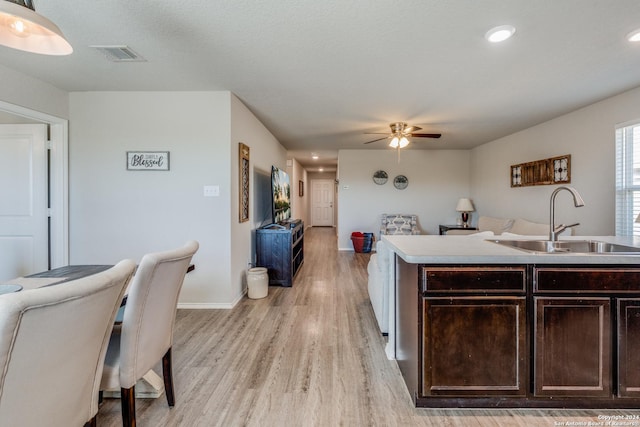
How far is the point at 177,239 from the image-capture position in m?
3.25

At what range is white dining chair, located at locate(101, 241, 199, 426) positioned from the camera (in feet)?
4.30

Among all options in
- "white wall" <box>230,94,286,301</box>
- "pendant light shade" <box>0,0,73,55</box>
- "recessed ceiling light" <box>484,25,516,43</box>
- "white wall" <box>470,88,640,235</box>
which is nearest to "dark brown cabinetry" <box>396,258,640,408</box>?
"recessed ceiling light" <box>484,25,516,43</box>

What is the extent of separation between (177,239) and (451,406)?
294 centimetres

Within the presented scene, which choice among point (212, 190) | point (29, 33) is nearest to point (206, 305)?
point (212, 190)

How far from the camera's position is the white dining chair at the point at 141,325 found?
131cm

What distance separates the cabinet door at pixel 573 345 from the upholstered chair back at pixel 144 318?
1972mm

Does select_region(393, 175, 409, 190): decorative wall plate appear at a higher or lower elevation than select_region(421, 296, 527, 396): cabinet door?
higher

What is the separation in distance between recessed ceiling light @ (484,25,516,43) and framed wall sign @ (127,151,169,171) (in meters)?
3.14

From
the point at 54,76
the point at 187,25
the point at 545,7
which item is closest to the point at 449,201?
the point at 545,7

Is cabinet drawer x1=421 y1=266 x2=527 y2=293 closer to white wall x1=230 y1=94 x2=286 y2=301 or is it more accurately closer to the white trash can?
white wall x1=230 y1=94 x2=286 y2=301

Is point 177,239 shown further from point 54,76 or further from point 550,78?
point 550,78

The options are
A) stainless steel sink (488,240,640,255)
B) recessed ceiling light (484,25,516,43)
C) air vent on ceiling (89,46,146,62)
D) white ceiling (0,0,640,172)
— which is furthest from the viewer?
air vent on ceiling (89,46,146,62)

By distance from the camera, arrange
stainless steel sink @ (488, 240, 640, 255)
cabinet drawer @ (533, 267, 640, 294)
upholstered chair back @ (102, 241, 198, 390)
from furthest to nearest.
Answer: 1. stainless steel sink @ (488, 240, 640, 255)
2. cabinet drawer @ (533, 267, 640, 294)
3. upholstered chair back @ (102, 241, 198, 390)

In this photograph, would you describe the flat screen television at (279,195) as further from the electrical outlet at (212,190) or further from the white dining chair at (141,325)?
the white dining chair at (141,325)
